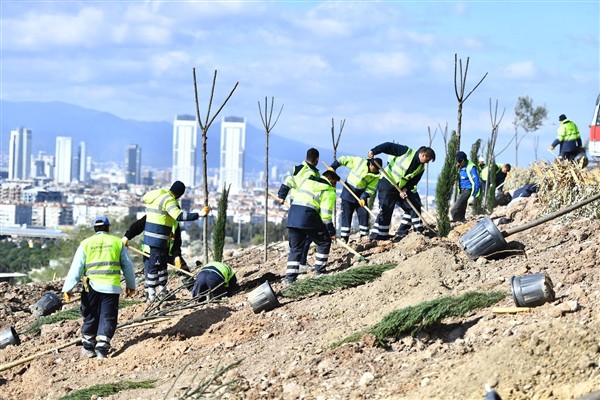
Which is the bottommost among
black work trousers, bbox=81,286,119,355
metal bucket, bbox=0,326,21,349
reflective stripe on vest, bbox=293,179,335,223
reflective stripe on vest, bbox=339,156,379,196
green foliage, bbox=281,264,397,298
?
metal bucket, bbox=0,326,21,349

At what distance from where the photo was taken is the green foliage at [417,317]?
27.9 ft

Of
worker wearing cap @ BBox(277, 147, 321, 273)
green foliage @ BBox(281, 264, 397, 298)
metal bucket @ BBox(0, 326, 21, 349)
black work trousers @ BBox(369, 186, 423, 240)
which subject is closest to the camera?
green foliage @ BBox(281, 264, 397, 298)

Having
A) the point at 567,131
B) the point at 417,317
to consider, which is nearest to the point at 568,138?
the point at 567,131

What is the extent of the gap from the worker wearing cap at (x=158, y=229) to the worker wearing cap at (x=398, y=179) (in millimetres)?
2987

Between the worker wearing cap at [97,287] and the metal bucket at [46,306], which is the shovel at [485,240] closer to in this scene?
the worker wearing cap at [97,287]

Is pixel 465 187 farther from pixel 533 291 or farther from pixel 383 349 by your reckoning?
pixel 383 349

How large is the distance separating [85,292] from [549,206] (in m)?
6.61

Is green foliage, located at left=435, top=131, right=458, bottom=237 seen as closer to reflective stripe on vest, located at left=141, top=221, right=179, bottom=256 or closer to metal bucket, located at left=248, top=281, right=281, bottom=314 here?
reflective stripe on vest, located at left=141, top=221, right=179, bottom=256

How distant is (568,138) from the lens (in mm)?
20391

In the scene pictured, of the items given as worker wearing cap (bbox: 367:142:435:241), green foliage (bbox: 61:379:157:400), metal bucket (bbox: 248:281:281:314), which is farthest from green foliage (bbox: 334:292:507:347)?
worker wearing cap (bbox: 367:142:435:241)

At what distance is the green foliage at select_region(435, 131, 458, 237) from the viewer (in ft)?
46.9

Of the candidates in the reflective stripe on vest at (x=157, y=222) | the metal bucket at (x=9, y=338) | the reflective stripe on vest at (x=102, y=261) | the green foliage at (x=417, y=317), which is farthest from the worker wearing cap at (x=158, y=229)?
the green foliage at (x=417, y=317)

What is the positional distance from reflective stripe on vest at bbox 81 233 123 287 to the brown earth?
2.60 feet

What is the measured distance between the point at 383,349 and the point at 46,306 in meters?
7.03
